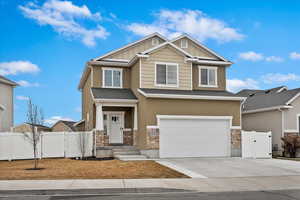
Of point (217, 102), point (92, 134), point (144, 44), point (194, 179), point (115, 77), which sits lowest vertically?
point (194, 179)

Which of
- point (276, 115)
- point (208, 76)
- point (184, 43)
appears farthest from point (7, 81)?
point (276, 115)

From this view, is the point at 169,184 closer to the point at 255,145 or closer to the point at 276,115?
the point at 255,145

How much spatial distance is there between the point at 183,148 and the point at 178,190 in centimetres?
927

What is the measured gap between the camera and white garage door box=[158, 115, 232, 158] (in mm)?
20453

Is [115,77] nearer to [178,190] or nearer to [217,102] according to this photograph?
[217,102]

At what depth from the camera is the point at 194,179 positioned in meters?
13.7

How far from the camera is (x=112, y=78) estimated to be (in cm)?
2414

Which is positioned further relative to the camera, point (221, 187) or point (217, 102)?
point (217, 102)

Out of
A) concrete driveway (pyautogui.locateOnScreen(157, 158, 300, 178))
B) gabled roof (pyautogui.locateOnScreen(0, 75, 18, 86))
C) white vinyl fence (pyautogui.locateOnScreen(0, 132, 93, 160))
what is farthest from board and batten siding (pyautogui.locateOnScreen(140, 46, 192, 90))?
gabled roof (pyautogui.locateOnScreen(0, 75, 18, 86))

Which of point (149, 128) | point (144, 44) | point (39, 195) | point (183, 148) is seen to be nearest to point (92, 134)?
point (149, 128)

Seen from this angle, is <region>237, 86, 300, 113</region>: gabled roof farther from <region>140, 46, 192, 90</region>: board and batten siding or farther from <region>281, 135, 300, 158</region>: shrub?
<region>140, 46, 192, 90</region>: board and batten siding

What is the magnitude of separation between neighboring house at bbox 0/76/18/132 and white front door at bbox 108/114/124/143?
33.3ft

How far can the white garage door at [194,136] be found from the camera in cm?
2045

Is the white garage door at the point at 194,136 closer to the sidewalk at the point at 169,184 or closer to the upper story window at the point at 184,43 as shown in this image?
the sidewalk at the point at 169,184
